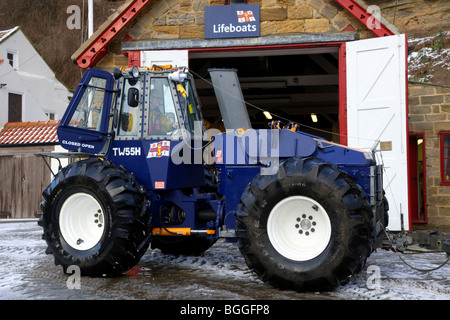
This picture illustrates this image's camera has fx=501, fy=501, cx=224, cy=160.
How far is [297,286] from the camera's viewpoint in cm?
490

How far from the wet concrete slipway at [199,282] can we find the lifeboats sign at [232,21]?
5.00m

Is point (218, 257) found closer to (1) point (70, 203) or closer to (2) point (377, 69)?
(1) point (70, 203)

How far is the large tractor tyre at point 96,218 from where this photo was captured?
562cm

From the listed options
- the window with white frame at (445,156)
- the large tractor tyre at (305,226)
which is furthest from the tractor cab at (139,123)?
the window with white frame at (445,156)

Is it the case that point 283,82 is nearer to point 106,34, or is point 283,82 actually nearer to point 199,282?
point 106,34

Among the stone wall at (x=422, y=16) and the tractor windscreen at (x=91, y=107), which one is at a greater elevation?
the stone wall at (x=422, y=16)

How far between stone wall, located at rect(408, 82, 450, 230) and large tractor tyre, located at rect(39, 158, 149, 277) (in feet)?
26.9

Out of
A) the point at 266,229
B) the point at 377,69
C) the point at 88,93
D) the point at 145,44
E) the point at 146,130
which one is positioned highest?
the point at 145,44

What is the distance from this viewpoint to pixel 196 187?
7062 millimetres

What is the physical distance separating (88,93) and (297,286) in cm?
357

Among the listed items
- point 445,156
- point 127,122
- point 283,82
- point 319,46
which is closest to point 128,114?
point 127,122

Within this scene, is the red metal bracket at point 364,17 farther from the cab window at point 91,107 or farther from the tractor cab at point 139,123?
the cab window at point 91,107

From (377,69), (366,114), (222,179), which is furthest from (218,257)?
(377,69)

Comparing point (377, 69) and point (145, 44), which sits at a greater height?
point (145, 44)
